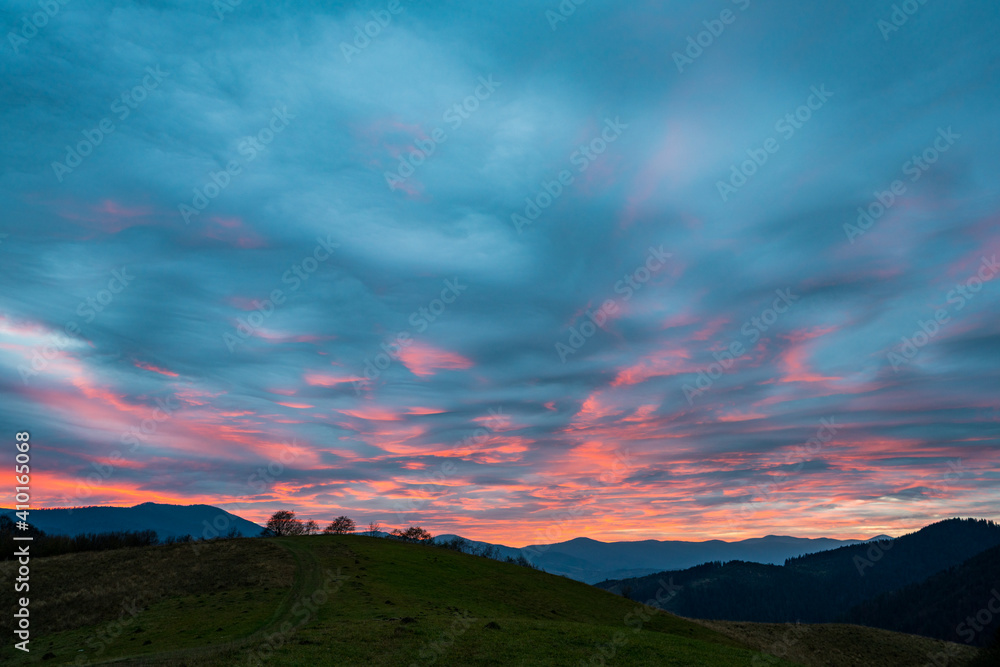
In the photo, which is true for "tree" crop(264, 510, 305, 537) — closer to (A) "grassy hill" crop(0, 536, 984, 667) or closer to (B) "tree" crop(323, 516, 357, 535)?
(B) "tree" crop(323, 516, 357, 535)

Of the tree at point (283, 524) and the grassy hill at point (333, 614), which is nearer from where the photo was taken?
the grassy hill at point (333, 614)

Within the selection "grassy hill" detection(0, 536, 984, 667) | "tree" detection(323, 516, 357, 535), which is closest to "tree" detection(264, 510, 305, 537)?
"tree" detection(323, 516, 357, 535)

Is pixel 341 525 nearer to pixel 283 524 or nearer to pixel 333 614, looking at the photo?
pixel 283 524

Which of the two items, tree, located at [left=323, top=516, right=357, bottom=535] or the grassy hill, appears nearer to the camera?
the grassy hill

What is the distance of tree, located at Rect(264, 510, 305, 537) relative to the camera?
131 metres

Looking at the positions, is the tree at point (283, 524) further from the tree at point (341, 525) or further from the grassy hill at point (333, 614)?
the grassy hill at point (333, 614)

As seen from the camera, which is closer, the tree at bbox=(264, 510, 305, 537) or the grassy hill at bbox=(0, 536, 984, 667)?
the grassy hill at bbox=(0, 536, 984, 667)

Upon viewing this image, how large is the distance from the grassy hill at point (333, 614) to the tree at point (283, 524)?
180 feet

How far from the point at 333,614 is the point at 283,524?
105235 millimetres

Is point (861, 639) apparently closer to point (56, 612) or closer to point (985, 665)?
point (985, 665)

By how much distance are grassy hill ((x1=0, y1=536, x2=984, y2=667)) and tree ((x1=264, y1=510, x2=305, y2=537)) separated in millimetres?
54769

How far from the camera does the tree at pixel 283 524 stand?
131m

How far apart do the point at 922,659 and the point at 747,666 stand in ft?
226

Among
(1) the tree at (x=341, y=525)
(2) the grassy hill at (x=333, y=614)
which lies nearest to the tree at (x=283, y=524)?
(1) the tree at (x=341, y=525)
